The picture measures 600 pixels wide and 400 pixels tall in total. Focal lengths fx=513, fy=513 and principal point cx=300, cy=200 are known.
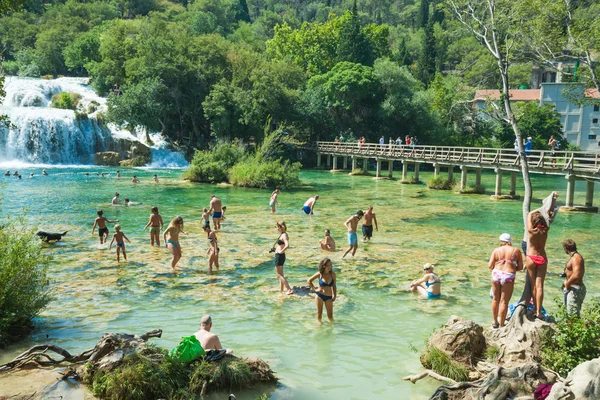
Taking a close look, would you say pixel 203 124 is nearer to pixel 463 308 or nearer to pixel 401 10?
pixel 463 308

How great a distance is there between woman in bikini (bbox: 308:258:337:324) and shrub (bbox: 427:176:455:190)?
30.7 m

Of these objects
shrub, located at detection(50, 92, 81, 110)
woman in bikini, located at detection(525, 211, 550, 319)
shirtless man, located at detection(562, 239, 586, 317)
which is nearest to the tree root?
woman in bikini, located at detection(525, 211, 550, 319)

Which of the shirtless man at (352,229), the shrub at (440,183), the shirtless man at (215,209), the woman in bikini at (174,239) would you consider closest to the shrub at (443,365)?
the shirtless man at (352,229)

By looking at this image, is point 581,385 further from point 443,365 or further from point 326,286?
point 326,286

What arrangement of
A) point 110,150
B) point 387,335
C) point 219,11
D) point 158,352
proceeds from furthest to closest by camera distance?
1. point 219,11
2. point 110,150
3. point 387,335
4. point 158,352

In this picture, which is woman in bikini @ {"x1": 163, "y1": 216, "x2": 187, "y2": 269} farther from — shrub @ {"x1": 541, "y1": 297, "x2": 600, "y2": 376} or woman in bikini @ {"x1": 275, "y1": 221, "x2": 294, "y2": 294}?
shrub @ {"x1": 541, "y1": 297, "x2": 600, "y2": 376}

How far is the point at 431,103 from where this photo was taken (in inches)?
2464

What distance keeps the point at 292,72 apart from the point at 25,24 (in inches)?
2062

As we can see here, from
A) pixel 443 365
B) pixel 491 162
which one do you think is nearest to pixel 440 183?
pixel 491 162

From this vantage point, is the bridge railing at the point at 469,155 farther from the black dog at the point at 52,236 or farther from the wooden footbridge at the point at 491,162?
the black dog at the point at 52,236

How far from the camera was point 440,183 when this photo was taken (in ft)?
130

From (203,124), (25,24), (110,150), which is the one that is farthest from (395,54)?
(25,24)

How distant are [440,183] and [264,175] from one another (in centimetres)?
1377

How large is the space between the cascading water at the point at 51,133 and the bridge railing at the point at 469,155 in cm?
1743
